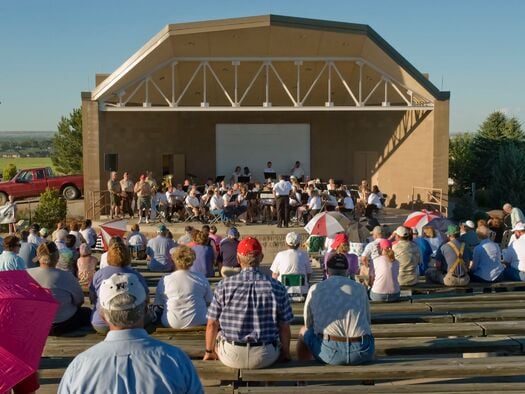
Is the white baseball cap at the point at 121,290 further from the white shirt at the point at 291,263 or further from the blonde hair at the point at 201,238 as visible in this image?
the blonde hair at the point at 201,238

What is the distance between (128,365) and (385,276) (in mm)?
5003

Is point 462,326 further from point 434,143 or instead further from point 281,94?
point 281,94

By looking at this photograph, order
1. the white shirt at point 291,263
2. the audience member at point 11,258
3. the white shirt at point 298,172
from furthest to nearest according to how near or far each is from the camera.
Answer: the white shirt at point 298,172
the audience member at point 11,258
the white shirt at point 291,263

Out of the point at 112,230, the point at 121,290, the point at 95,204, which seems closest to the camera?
the point at 121,290

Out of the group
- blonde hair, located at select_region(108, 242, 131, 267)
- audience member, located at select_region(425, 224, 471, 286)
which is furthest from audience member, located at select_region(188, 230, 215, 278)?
audience member, located at select_region(425, 224, 471, 286)

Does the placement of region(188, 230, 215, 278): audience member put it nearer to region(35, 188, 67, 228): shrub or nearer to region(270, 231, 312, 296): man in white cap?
region(270, 231, 312, 296): man in white cap

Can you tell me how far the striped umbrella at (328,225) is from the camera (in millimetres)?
12124

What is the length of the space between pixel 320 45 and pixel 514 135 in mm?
20171

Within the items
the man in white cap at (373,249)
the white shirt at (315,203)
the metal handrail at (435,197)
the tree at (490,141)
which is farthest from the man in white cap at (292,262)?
the tree at (490,141)

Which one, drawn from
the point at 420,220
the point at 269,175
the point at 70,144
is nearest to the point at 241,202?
the point at 269,175

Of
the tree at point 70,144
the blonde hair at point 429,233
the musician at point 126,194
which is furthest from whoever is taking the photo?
the tree at point 70,144

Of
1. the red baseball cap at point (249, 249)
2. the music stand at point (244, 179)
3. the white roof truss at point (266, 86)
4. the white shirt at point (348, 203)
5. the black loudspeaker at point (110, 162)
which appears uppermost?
the white roof truss at point (266, 86)

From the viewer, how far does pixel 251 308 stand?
471 cm

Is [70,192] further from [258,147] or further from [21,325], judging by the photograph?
[21,325]
